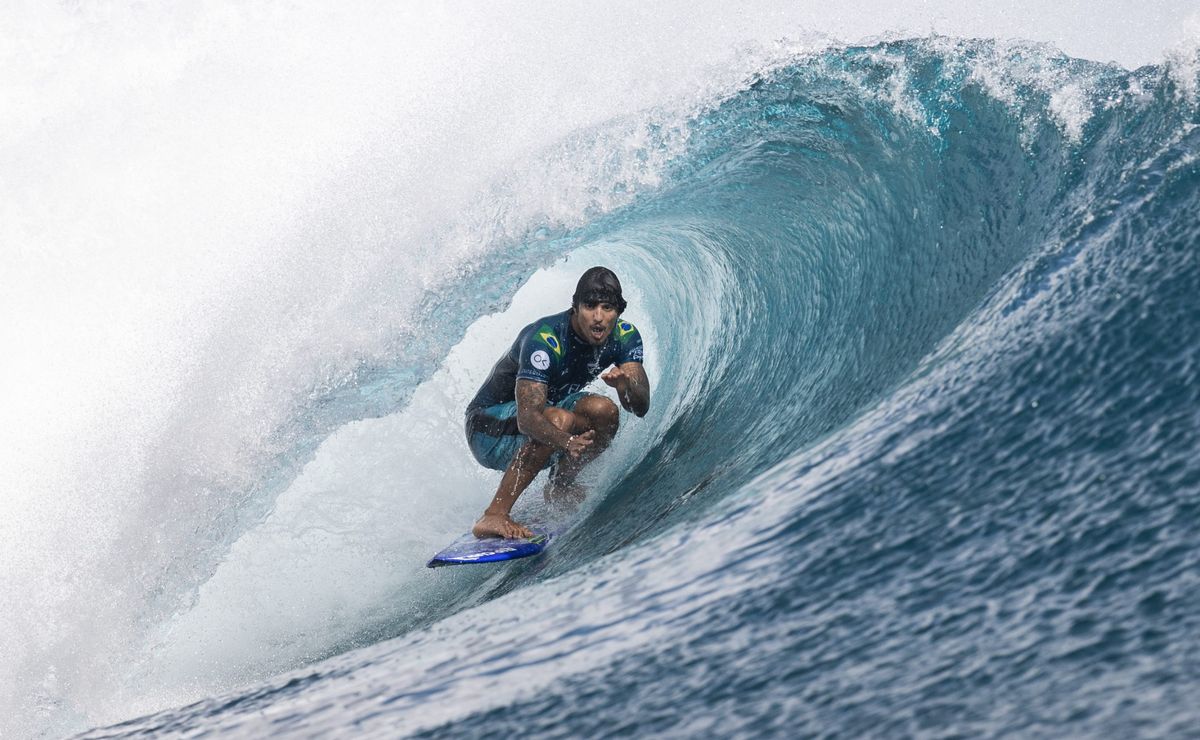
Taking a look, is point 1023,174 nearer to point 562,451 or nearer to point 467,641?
point 562,451

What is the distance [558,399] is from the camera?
502 cm

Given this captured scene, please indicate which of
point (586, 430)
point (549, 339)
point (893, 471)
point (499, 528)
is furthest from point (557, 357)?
point (893, 471)

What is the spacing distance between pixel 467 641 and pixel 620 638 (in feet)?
1.95

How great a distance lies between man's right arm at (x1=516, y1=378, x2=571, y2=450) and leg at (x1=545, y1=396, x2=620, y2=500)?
0.72ft

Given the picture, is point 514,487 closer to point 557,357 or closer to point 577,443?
point 577,443

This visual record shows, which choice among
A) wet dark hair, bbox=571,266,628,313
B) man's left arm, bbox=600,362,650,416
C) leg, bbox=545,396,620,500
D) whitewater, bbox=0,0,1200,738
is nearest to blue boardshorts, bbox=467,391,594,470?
leg, bbox=545,396,620,500

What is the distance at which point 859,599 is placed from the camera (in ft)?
8.47

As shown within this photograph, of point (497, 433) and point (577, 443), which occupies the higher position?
point (497, 433)

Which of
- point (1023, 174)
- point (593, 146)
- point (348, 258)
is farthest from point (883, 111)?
point (348, 258)

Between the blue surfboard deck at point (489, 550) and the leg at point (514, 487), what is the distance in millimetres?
41

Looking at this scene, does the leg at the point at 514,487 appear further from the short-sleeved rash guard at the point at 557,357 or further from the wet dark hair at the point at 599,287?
the wet dark hair at the point at 599,287

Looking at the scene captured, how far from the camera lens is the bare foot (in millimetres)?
4773

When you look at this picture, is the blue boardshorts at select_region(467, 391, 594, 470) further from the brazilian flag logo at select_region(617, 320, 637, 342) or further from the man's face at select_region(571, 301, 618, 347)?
the man's face at select_region(571, 301, 618, 347)

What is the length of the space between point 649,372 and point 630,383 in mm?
2922
